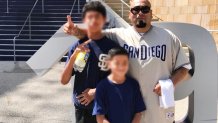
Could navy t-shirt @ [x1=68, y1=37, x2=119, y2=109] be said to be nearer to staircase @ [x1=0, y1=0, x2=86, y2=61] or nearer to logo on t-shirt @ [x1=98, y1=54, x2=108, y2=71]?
logo on t-shirt @ [x1=98, y1=54, x2=108, y2=71]

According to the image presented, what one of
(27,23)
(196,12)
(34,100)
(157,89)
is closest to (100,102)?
(157,89)

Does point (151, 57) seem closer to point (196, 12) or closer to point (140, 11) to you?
point (140, 11)

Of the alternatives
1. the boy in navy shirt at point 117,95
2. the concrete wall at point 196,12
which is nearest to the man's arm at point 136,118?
the boy in navy shirt at point 117,95

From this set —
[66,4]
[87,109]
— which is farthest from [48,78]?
[66,4]

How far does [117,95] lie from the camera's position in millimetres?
2287

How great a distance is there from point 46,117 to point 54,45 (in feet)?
7.95

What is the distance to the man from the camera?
239 cm

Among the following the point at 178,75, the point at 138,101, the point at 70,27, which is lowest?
the point at 138,101

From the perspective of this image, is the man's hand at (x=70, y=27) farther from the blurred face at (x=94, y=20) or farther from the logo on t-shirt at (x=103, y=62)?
the logo on t-shirt at (x=103, y=62)

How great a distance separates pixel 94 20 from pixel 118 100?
560mm

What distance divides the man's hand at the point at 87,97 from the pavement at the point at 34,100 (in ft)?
5.36

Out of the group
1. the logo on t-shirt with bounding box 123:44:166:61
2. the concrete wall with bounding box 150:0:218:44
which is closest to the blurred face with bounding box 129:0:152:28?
the logo on t-shirt with bounding box 123:44:166:61

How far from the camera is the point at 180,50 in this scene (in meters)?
2.52

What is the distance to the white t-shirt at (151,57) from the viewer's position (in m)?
2.39
